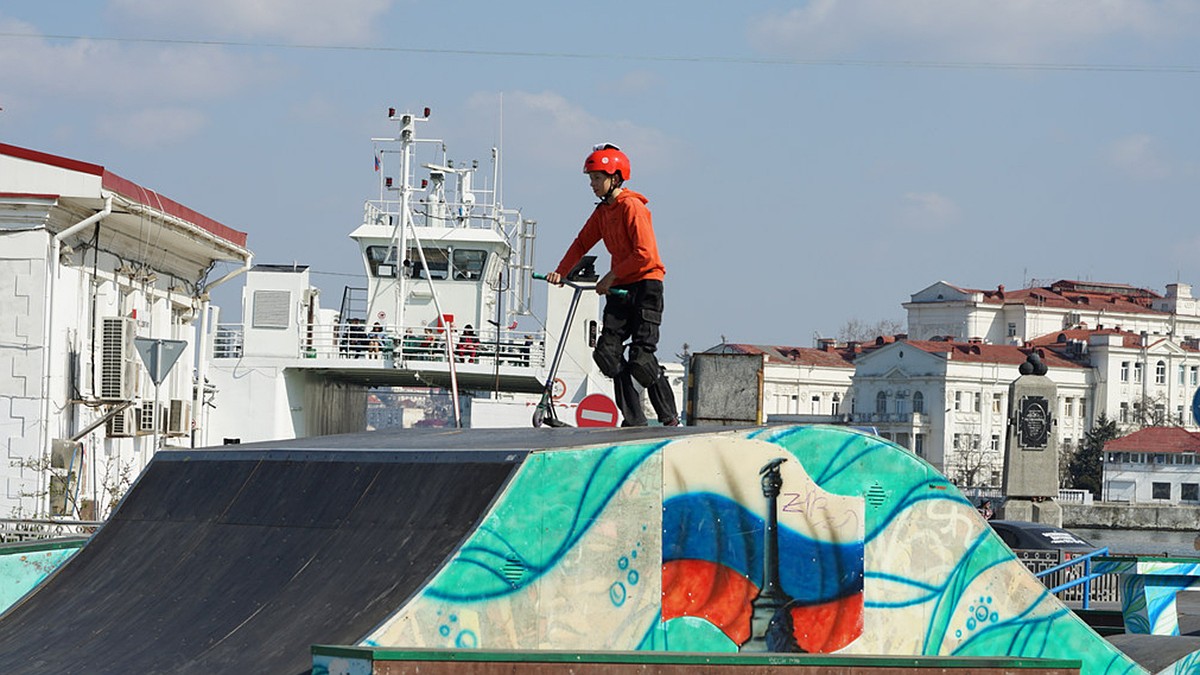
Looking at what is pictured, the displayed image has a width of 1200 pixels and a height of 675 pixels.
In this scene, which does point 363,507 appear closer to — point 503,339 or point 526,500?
point 526,500

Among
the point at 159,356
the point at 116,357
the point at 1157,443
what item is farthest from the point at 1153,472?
the point at 159,356

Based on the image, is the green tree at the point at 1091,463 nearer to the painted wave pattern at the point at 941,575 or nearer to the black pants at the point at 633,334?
the black pants at the point at 633,334

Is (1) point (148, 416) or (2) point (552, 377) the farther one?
(1) point (148, 416)

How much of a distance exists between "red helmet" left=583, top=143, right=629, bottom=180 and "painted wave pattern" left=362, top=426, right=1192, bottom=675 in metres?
2.27

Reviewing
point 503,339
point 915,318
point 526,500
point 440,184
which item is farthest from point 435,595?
point 915,318

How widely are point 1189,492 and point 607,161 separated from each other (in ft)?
337

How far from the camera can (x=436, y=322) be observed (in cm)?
4541

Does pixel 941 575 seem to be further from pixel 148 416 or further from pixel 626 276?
pixel 148 416

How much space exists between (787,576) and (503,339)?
36.9 m

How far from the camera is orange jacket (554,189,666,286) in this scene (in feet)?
32.7

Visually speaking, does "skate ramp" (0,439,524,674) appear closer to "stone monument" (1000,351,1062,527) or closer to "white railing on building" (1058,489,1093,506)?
"stone monument" (1000,351,1062,527)

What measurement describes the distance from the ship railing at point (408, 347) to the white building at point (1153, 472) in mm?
69289

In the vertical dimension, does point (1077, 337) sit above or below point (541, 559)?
above

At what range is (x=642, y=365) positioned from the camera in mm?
10094
